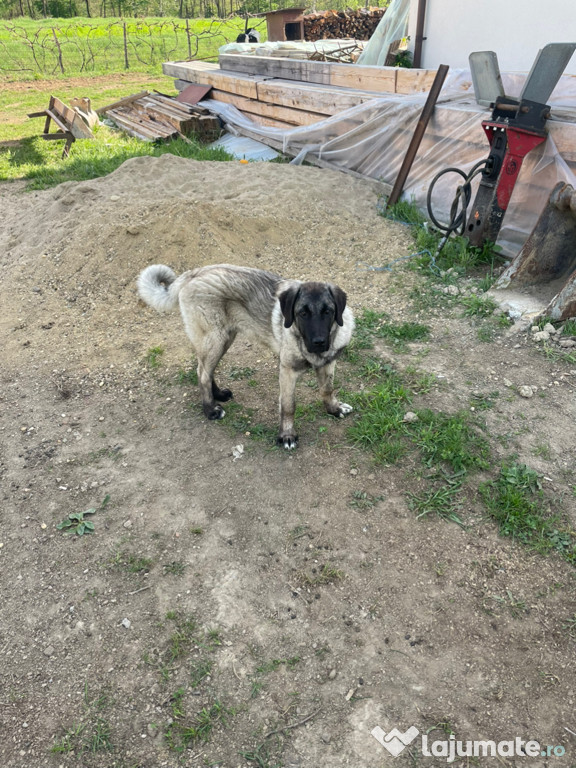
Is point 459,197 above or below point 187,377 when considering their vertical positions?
above

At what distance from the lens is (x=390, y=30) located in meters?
10.6

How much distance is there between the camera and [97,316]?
19.4 feet

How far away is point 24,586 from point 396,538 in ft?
7.70

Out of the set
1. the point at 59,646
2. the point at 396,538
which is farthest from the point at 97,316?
the point at 396,538

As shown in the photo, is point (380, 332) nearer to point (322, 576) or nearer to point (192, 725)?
point (322, 576)

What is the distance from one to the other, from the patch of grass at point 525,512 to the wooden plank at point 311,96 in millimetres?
7484

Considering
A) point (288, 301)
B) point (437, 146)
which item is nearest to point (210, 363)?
point (288, 301)

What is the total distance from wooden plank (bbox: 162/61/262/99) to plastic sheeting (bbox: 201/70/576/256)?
3.07 metres

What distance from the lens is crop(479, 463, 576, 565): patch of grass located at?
313 centimetres

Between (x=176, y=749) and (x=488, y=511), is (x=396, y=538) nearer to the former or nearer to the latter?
(x=488, y=511)

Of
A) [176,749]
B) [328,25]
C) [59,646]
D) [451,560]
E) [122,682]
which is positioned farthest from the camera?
[328,25]

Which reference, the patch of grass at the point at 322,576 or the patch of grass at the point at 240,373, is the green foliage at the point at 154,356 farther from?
the patch of grass at the point at 322,576

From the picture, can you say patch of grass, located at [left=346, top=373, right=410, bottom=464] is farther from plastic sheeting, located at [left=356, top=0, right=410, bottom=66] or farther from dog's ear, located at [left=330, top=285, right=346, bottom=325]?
plastic sheeting, located at [left=356, top=0, right=410, bottom=66]

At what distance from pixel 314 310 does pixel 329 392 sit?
37.1 inches
